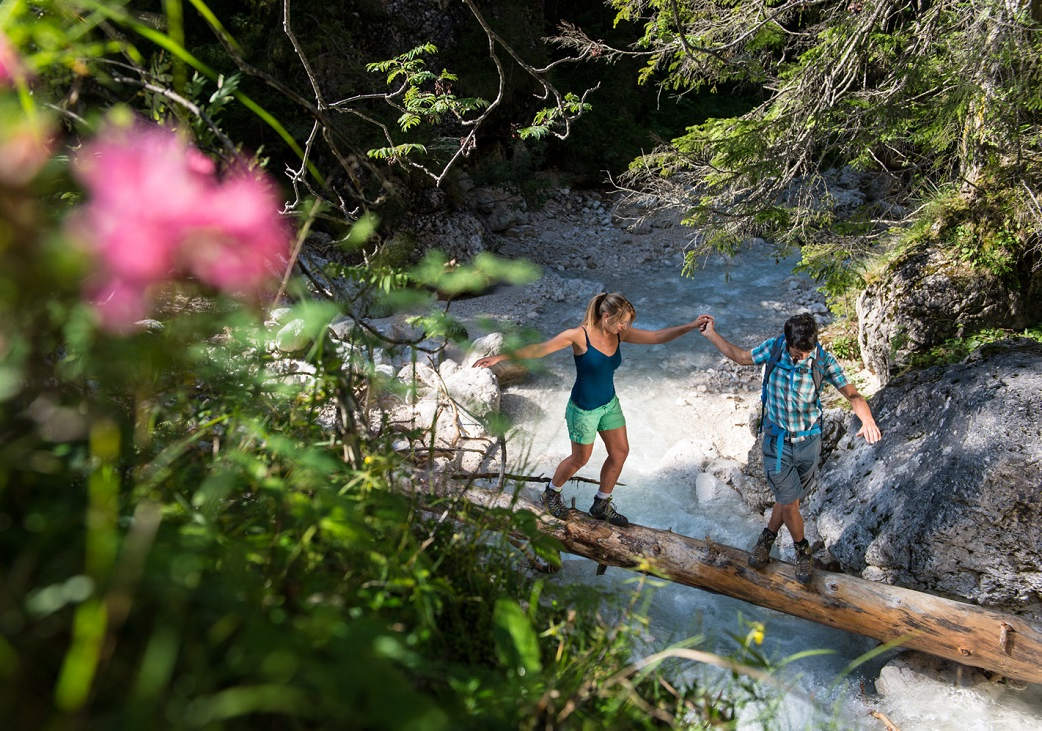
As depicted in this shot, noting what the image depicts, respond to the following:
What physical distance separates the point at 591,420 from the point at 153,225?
9.89 feet

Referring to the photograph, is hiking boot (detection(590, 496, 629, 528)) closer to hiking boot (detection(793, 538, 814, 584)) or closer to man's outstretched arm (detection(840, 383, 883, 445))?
hiking boot (detection(793, 538, 814, 584))

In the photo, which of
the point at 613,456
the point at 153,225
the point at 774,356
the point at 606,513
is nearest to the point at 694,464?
the point at 613,456

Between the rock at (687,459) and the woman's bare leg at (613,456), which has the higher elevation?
the rock at (687,459)

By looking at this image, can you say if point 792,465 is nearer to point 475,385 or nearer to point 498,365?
point 475,385

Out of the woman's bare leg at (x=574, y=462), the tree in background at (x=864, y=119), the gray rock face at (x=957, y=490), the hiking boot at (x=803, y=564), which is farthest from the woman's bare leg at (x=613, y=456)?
the tree in background at (x=864, y=119)

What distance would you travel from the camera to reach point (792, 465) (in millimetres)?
3336

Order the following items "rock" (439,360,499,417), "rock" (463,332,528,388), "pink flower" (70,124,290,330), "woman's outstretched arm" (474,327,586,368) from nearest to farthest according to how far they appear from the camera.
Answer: "pink flower" (70,124,290,330) < "woman's outstretched arm" (474,327,586,368) < "rock" (439,360,499,417) < "rock" (463,332,528,388)

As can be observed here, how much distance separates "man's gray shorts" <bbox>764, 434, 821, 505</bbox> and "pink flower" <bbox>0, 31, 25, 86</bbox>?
3.31 metres

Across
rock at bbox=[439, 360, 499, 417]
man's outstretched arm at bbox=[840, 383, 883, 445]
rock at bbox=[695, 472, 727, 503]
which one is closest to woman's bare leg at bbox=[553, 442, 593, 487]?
man's outstretched arm at bbox=[840, 383, 883, 445]

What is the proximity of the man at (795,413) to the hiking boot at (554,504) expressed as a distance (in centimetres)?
102

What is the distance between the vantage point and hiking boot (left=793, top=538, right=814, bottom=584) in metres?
3.26

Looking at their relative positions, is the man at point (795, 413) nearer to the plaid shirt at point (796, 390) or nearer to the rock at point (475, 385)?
the plaid shirt at point (796, 390)

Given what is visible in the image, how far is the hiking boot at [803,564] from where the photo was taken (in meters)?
3.26

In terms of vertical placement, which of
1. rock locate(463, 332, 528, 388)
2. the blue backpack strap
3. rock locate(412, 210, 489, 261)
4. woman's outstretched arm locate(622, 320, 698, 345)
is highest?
rock locate(412, 210, 489, 261)
